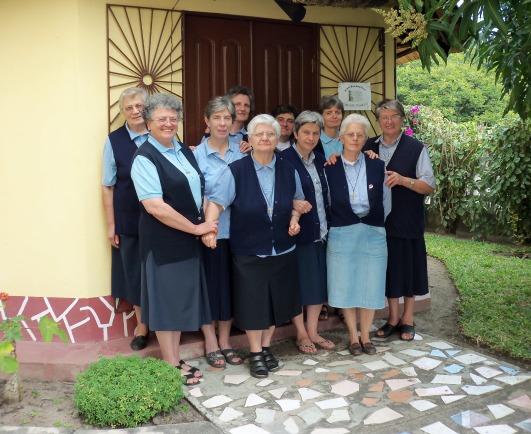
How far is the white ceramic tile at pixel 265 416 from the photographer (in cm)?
356

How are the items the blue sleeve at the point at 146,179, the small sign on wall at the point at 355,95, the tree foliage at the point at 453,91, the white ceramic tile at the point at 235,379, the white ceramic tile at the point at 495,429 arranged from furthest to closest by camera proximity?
the tree foliage at the point at 453,91 → the small sign on wall at the point at 355,95 → the white ceramic tile at the point at 235,379 → the blue sleeve at the point at 146,179 → the white ceramic tile at the point at 495,429

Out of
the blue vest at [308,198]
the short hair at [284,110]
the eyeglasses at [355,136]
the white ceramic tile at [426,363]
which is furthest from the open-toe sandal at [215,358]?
the short hair at [284,110]

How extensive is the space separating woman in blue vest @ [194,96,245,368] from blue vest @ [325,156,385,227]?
73 cm

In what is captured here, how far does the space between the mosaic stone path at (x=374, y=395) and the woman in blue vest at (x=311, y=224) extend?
0.25 meters

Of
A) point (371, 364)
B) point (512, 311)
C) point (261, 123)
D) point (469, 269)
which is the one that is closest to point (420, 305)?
point (512, 311)

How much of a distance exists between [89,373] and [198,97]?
8.04 ft

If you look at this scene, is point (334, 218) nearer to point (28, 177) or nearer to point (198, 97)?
point (198, 97)

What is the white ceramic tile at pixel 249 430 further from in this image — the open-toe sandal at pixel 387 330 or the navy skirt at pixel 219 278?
the open-toe sandal at pixel 387 330

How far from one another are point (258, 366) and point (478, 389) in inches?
58.3

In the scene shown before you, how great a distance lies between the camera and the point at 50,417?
12.1ft

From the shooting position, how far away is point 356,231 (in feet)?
14.9

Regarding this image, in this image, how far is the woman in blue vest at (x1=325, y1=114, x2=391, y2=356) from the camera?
14.8 ft

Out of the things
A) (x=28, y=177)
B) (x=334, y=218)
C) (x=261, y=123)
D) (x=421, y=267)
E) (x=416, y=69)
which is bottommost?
(x=421, y=267)

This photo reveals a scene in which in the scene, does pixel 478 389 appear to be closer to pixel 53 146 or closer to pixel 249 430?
pixel 249 430
